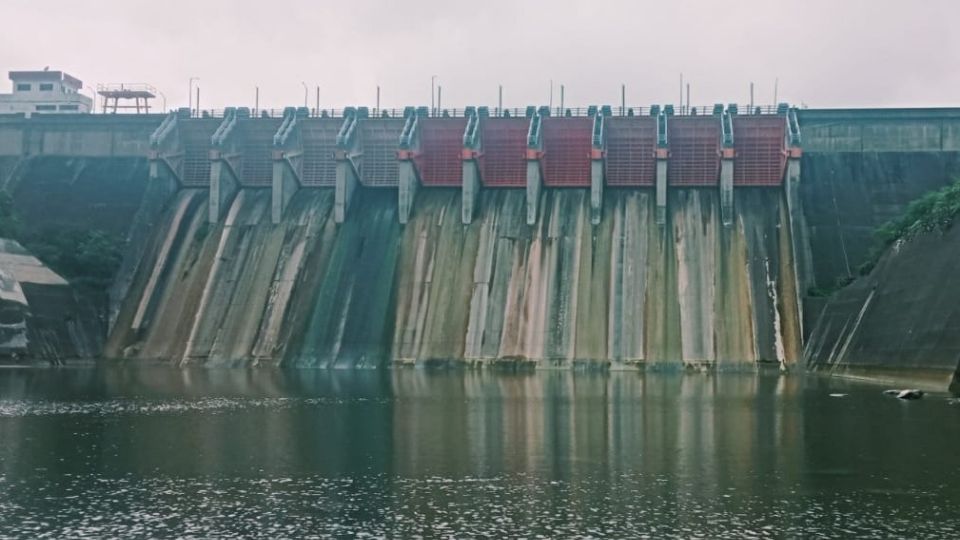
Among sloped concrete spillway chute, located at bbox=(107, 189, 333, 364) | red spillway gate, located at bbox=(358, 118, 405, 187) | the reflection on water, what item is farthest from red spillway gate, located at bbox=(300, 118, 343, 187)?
the reflection on water

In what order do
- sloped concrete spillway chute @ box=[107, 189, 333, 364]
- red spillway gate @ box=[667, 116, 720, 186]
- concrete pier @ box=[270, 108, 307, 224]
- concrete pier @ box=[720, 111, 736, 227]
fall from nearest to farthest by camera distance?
sloped concrete spillway chute @ box=[107, 189, 333, 364] → concrete pier @ box=[720, 111, 736, 227] → red spillway gate @ box=[667, 116, 720, 186] → concrete pier @ box=[270, 108, 307, 224]

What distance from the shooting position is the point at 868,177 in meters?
95.9

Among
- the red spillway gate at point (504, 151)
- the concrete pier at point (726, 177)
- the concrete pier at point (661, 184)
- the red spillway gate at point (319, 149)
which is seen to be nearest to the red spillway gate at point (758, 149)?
the concrete pier at point (726, 177)

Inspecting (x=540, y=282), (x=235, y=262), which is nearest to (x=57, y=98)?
(x=235, y=262)

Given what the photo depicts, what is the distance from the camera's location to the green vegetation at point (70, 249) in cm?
9281

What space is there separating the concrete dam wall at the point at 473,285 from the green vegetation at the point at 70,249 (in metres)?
2.88

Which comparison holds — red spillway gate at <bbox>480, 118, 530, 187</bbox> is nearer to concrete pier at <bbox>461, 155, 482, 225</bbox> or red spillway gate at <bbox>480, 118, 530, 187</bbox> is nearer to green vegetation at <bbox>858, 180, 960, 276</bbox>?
concrete pier at <bbox>461, 155, 482, 225</bbox>

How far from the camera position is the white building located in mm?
152875

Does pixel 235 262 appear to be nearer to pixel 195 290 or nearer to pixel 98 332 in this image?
pixel 195 290

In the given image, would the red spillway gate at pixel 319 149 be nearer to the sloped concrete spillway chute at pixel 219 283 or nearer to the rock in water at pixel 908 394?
the sloped concrete spillway chute at pixel 219 283

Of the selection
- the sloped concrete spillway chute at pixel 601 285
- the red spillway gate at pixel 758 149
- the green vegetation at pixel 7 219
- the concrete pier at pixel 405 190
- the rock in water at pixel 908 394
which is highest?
the red spillway gate at pixel 758 149

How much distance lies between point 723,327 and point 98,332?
49.5 metres

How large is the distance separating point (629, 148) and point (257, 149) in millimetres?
34670

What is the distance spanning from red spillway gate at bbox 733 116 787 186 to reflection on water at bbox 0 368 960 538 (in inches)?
1613
